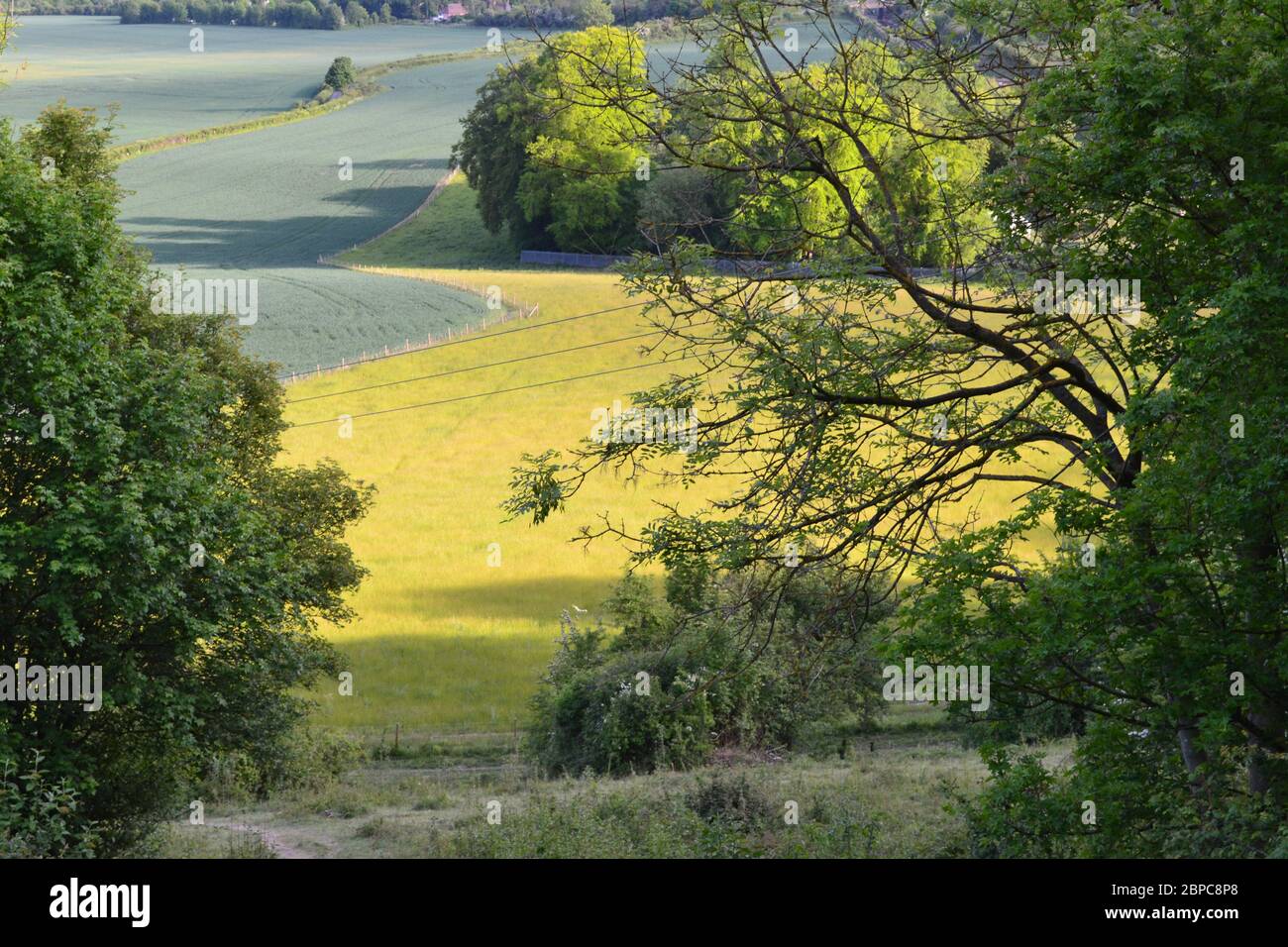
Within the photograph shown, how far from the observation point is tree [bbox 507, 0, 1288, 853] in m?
10.5

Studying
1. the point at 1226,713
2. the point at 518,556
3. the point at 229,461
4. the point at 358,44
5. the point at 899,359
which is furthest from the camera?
the point at 358,44

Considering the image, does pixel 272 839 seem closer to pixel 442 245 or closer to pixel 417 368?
pixel 417 368

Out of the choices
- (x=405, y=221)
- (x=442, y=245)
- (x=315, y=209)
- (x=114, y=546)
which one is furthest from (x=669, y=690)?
(x=315, y=209)

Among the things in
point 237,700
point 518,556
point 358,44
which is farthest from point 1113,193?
point 358,44

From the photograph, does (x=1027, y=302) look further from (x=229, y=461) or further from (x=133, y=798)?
(x=229, y=461)

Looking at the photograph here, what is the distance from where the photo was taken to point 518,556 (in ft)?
145

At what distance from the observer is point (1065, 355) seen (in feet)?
43.0

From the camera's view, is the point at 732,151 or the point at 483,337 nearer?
the point at 732,151

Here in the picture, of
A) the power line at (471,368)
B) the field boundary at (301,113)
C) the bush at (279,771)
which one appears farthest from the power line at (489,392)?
the field boundary at (301,113)

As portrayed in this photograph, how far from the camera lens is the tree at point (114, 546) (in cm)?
1638

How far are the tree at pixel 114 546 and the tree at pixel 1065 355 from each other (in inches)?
264

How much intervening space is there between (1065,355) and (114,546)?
37.8 ft

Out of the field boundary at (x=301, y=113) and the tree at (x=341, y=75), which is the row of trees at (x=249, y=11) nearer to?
the field boundary at (x=301, y=113)
